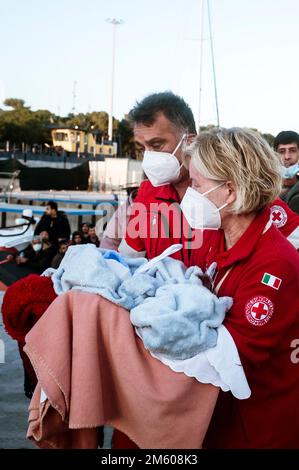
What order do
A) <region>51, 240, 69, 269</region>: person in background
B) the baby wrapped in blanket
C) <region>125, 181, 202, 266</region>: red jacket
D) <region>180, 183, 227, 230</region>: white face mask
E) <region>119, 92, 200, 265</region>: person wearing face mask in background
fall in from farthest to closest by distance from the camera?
<region>51, 240, 69, 269</region>: person in background
<region>119, 92, 200, 265</region>: person wearing face mask in background
<region>125, 181, 202, 266</region>: red jacket
<region>180, 183, 227, 230</region>: white face mask
the baby wrapped in blanket

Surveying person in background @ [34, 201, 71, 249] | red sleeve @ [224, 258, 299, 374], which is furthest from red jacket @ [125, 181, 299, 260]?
person in background @ [34, 201, 71, 249]

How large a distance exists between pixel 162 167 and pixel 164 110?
287 mm

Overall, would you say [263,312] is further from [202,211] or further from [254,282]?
[202,211]

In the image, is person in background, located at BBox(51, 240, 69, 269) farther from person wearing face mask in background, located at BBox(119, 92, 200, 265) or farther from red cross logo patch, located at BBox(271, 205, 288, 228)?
red cross logo patch, located at BBox(271, 205, 288, 228)

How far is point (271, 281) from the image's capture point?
5.66ft

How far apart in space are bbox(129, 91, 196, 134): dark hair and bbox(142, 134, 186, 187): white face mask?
148 millimetres

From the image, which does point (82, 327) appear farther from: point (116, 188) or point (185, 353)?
point (116, 188)

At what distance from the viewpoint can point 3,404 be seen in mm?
4441

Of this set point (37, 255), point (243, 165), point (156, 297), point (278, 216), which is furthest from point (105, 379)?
point (37, 255)

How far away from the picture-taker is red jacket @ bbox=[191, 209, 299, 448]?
1.71 metres
